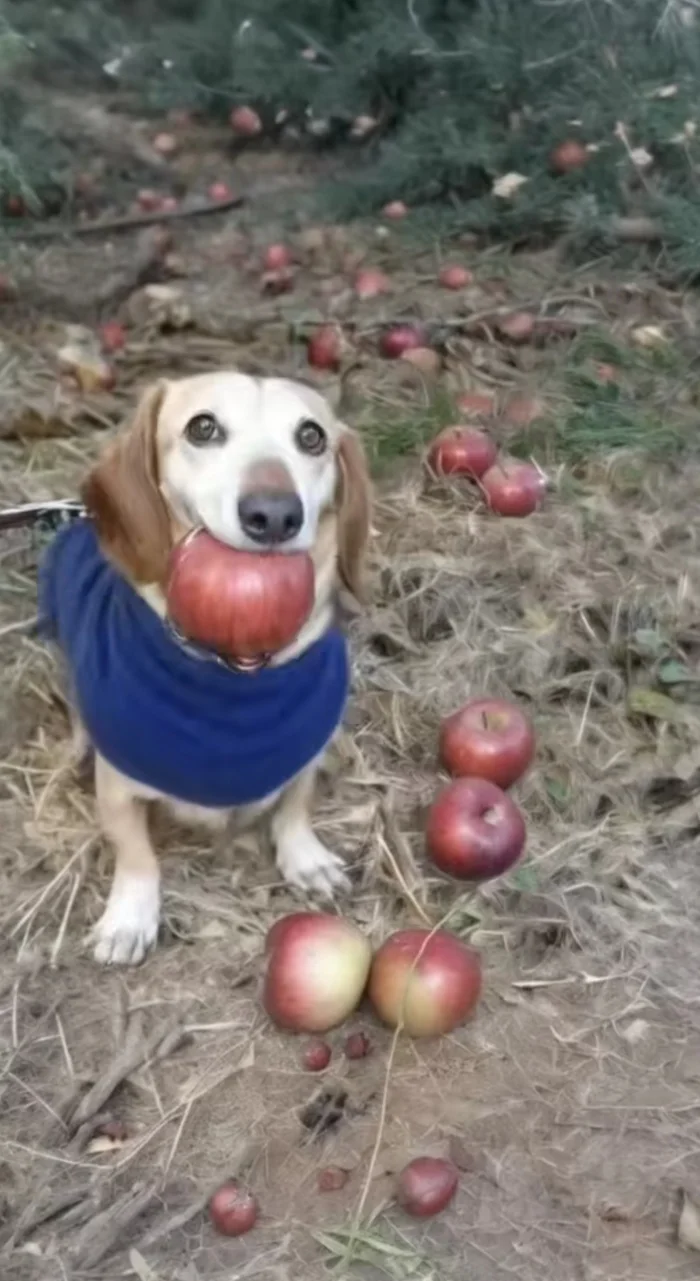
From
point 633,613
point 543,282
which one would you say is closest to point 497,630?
point 633,613

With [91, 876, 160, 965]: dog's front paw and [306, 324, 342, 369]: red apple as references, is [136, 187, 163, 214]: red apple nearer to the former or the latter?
[306, 324, 342, 369]: red apple

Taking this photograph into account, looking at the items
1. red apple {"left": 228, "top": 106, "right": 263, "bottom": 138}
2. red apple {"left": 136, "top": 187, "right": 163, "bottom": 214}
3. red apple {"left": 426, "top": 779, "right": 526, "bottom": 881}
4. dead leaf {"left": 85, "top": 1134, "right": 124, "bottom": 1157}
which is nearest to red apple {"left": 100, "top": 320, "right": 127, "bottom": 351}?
red apple {"left": 136, "top": 187, "right": 163, "bottom": 214}

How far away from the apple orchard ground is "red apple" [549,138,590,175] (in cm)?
94

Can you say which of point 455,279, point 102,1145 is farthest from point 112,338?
point 102,1145

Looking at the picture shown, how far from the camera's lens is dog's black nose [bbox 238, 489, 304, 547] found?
6.17 feet

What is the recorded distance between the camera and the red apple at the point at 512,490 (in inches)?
129

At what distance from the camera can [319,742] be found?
2332mm

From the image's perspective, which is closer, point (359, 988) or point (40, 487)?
point (359, 988)

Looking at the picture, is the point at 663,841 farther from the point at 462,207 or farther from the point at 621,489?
the point at 462,207

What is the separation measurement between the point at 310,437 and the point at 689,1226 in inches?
51.8

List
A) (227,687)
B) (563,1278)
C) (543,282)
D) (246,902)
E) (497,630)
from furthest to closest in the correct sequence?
1. (543,282)
2. (497,630)
3. (246,902)
4. (227,687)
5. (563,1278)

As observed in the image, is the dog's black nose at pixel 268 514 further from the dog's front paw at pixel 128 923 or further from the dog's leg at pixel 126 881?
the dog's front paw at pixel 128 923

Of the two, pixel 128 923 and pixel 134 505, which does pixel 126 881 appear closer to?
pixel 128 923

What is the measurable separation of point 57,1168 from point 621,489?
2.16 meters
